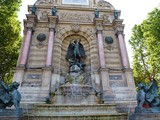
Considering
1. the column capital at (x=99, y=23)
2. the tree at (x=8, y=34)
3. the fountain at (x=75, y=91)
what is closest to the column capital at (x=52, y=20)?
the tree at (x=8, y=34)

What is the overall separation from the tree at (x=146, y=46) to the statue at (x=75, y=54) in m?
6.21

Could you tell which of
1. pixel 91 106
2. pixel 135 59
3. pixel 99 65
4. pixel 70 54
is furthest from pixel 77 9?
pixel 91 106

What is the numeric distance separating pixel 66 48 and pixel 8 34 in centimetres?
566

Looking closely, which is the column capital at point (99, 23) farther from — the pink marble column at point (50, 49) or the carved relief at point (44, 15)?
→ the carved relief at point (44, 15)

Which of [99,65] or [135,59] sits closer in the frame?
[99,65]

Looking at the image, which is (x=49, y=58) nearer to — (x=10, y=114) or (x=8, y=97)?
(x=8, y=97)

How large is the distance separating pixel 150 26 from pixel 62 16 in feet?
29.2

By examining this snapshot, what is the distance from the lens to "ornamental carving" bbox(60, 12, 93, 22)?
16.6 meters

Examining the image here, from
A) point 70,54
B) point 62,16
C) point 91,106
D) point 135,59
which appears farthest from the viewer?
point 135,59

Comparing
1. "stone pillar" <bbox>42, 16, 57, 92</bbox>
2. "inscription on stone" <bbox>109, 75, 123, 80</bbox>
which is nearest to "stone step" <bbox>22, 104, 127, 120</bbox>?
"stone pillar" <bbox>42, 16, 57, 92</bbox>

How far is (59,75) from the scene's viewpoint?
1348cm

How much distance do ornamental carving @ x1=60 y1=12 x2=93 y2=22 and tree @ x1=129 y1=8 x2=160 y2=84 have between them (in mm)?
5804

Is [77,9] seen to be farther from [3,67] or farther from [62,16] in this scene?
[3,67]

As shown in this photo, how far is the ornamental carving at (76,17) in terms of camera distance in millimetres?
16614
